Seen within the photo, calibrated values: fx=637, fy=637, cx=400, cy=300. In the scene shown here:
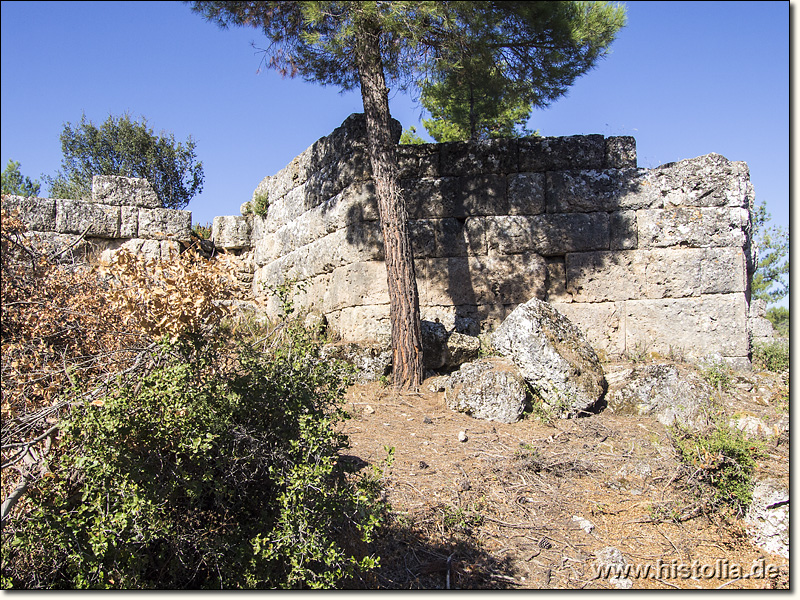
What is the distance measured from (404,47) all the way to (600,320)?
4.08 meters

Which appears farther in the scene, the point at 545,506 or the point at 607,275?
the point at 607,275

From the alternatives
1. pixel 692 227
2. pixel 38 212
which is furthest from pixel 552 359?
pixel 38 212

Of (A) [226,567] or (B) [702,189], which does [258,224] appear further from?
(A) [226,567]

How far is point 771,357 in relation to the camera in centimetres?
827

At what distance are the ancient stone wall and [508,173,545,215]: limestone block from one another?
4700 millimetres

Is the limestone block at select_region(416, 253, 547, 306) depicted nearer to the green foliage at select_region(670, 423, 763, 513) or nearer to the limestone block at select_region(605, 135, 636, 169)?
the limestone block at select_region(605, 135, 636, 169)

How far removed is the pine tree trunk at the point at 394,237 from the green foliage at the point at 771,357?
4.44 metres

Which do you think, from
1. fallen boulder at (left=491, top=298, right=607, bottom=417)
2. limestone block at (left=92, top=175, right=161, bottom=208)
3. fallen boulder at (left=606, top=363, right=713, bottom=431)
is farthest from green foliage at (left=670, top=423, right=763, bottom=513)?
limestone block at (left=92, top=175, right=161, bottom=208)

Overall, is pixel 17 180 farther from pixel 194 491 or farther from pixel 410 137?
pixel 194 491

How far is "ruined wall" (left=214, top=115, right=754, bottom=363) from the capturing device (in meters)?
7.88

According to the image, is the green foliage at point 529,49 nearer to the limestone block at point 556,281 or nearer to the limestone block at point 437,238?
the limestone block at point 437,238

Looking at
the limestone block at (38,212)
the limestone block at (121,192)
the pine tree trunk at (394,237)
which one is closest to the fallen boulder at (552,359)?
the pine tree trunk at (394,237)

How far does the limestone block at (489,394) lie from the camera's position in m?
6.19

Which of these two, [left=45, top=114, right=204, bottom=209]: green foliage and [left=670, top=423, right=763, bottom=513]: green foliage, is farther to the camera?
[left=45, top=114, right=204, bottom=209]: green foliage
